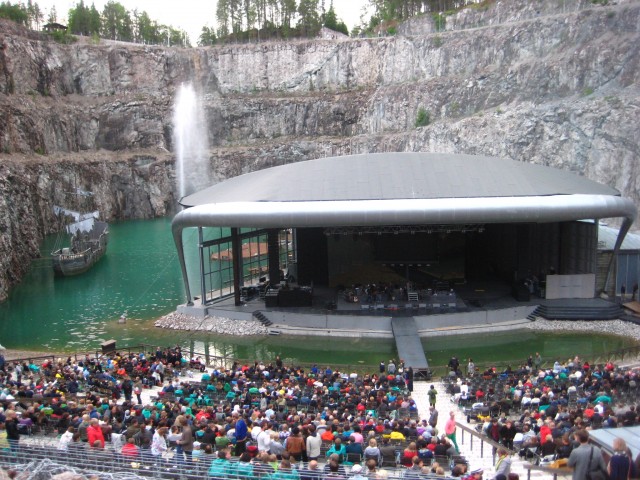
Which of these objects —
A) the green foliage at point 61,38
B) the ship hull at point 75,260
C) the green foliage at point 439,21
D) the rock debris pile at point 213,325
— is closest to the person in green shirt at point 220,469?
the rock debris pile at point 213,325

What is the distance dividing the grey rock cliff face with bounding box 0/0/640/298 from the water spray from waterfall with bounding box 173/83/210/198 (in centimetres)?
128

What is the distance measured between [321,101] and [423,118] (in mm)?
19325

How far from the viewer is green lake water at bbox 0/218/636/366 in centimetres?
2634

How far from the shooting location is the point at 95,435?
11266 millimetres

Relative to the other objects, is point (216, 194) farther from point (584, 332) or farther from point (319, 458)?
point (319, 458)

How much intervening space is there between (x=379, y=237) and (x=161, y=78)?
6959 cm

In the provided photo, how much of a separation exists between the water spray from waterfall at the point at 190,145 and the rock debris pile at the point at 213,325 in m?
57.9

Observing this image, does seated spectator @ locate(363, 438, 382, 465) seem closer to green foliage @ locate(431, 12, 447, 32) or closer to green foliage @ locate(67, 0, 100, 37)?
green foliage @ locate(431, 12, 447, 32)

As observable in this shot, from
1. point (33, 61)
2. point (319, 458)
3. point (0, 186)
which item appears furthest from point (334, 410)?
point (33, 61)

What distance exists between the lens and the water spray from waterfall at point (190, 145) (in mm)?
A: 87688

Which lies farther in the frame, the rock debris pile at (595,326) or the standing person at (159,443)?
the rock debris pile at (595,326)

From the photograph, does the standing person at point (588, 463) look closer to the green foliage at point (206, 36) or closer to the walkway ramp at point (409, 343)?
the walkway ramp at point (409, 343)

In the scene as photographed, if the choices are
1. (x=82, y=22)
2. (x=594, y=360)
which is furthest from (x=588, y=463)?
(x=82, y=22)

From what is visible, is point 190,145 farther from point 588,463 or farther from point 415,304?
point 588,463
